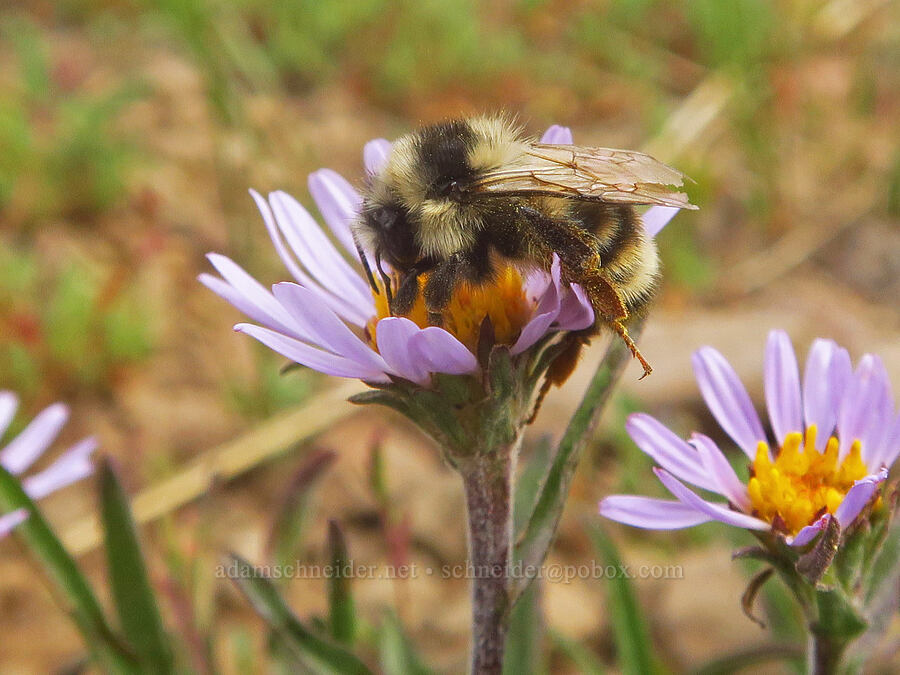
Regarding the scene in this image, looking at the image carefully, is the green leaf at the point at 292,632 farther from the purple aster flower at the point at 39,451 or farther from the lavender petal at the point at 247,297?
the purple aster flower at the point at 39,451

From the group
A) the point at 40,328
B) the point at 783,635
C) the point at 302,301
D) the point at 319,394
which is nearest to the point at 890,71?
the point at 319,394

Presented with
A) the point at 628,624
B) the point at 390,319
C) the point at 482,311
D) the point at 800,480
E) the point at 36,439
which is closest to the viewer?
the point at 390,319

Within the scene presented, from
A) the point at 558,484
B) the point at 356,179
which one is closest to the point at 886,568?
the point at 558,484

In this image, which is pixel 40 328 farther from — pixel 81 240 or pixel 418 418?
pixel 418 418

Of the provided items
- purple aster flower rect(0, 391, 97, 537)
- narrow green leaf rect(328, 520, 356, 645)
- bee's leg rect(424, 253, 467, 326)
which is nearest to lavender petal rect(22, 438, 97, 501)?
purple aster flower rect(0, 391, 97, 537)

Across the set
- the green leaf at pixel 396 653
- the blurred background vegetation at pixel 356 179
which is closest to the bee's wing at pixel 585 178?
the blurred background vegetation at pixel 356 179

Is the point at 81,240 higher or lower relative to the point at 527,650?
higher

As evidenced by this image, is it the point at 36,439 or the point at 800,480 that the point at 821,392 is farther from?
the point at 36,439
